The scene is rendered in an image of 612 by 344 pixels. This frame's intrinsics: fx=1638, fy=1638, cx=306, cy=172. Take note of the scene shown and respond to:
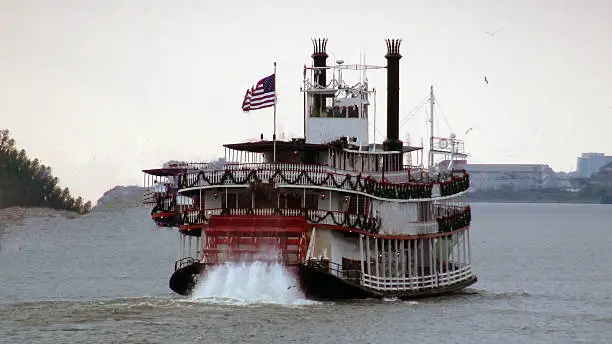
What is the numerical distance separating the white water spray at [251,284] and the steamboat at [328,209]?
1.35 feet

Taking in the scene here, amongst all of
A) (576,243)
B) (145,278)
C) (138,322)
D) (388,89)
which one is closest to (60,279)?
(145,278)

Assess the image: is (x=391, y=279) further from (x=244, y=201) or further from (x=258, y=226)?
(x=244, y=201)

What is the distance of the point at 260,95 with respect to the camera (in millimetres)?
73125

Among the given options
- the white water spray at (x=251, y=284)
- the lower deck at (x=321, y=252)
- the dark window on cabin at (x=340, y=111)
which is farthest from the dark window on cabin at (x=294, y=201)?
the dark window on cabin at (x=340, y=111)

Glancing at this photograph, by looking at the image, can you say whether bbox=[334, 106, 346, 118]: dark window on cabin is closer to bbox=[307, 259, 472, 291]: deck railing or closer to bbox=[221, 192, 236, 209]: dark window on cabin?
bbox=[307, 259, 472, 291]: deck railing

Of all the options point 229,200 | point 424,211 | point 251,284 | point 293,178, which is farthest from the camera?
point 424,211

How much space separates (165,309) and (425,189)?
14797 millimetres

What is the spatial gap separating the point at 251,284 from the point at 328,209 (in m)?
5.72

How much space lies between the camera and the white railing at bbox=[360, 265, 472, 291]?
2785 inches

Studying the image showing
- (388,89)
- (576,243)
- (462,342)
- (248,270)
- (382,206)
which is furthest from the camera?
(576,243)

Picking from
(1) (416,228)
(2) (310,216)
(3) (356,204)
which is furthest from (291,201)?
(1) (416,228)

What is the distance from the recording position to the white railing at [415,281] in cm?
7075

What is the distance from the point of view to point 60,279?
92812 mm

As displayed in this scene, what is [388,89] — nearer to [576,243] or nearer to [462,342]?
[462,342]
